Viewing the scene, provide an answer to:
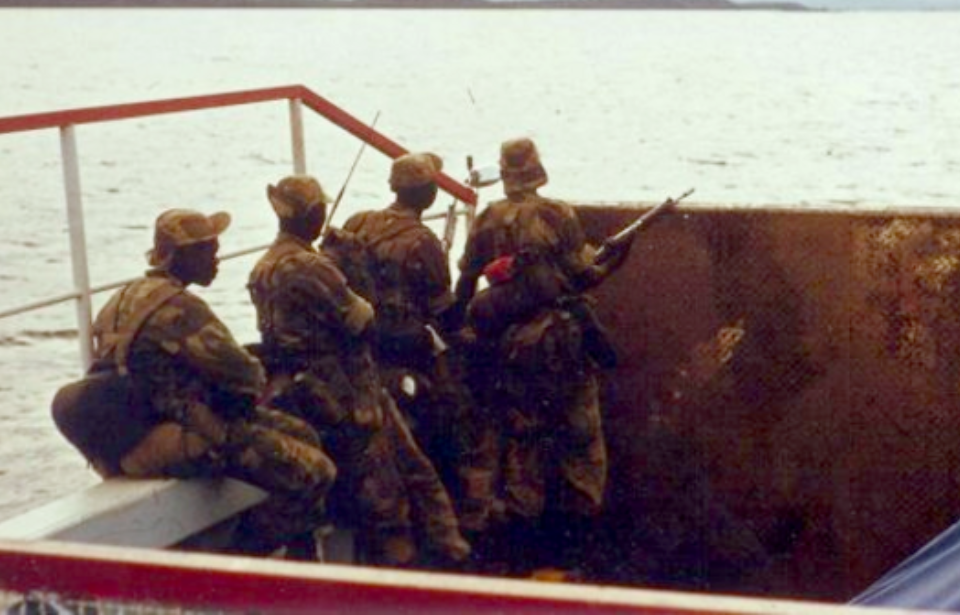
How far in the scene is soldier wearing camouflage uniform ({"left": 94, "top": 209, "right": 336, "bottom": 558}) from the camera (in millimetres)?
4438

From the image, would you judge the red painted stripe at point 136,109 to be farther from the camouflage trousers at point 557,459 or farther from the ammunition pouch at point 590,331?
the camouflage trousers at point 557,459

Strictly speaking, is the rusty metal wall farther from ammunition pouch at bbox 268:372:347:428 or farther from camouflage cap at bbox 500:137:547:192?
ammunition pouch at bbox 268:372:347:428

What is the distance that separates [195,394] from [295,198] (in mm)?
974

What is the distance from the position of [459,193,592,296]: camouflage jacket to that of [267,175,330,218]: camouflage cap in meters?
1.08

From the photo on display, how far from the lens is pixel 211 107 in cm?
540

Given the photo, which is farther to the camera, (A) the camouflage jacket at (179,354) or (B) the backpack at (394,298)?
(B) the backpack at (394,298)

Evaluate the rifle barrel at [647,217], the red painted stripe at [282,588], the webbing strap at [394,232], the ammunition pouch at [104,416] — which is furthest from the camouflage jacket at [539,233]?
the red painted stripe at [282,588]

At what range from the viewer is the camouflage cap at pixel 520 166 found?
6.27m

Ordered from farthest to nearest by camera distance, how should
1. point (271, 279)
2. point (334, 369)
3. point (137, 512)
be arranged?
point (334, 369) → point (271, 279) → point (137, 512)

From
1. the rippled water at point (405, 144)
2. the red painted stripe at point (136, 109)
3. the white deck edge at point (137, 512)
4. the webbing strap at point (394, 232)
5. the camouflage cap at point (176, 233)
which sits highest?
the red painted stripe at point (136, 109)

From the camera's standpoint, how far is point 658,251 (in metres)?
6.21

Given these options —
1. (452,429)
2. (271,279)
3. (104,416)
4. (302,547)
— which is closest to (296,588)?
(104,416)

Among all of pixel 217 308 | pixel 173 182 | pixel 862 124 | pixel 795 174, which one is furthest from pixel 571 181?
pixel 862 124

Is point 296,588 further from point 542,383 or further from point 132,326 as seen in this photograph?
point 542,383
